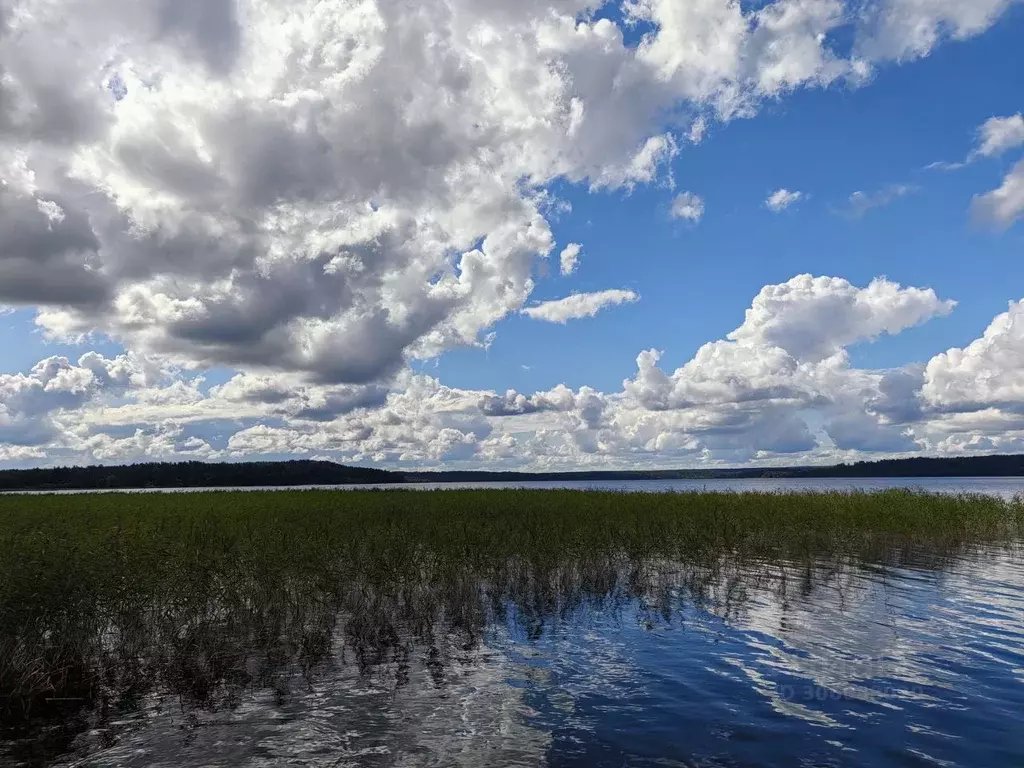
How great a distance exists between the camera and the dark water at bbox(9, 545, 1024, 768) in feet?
27.9

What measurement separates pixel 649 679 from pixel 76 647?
10021 millimetres

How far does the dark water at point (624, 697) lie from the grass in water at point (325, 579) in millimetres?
301

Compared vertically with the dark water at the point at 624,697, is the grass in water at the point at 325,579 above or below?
above

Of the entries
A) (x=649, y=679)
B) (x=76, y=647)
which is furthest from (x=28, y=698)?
(x=649, y=679)

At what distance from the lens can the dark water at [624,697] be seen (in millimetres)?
8500

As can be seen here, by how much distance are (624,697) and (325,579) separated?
8.18 m

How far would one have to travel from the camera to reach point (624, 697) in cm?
1045

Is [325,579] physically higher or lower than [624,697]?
higher

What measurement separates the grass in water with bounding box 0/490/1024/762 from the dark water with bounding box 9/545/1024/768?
301 millimetres

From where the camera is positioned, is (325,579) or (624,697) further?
(325,579)

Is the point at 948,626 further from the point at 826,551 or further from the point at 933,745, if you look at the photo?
the point at 826,551

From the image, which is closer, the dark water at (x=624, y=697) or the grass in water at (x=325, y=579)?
the dark water at (x=624, y=697)

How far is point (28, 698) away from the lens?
9.77 meters

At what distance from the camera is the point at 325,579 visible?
1566cm
